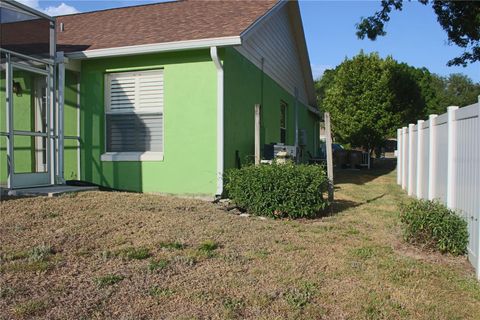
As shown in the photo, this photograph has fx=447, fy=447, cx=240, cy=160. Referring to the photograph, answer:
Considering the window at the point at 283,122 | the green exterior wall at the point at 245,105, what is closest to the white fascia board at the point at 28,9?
the green exterior wall at the point at 245,105

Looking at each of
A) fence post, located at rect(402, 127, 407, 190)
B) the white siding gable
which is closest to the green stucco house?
the white siding gable

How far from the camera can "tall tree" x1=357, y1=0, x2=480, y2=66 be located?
51.5ft

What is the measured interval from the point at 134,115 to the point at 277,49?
585 centimetres

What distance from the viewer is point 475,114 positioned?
5.00 metres

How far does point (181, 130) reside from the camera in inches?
360

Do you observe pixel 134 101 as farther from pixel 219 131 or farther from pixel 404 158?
pixel 404 158

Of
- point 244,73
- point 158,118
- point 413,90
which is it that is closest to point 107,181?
point 158,118

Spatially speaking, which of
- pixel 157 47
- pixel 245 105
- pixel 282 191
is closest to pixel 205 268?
pixel 282 191

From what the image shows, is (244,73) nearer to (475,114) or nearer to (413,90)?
(475,114)

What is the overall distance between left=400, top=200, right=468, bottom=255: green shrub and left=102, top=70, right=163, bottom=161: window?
537 centimetres

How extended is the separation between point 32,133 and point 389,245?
6.32 metres

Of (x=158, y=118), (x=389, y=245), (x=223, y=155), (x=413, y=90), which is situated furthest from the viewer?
(x=413, y=90)

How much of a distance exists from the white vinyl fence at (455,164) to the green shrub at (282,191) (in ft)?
6.55

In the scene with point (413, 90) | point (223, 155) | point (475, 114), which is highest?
point (413, 90)
